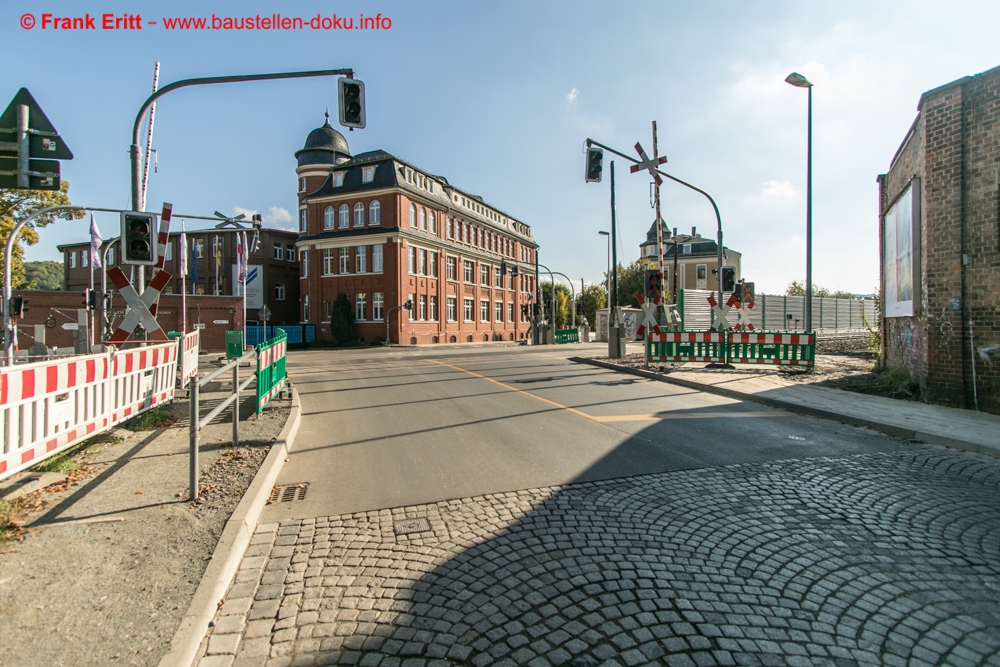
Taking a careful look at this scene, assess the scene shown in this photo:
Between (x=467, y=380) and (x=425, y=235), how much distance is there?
34.6 m

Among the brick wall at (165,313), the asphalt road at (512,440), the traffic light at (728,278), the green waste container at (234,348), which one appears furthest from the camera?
the brick wall at (165,313)

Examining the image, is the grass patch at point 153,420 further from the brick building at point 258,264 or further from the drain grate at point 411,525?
the brick building at point 258,264

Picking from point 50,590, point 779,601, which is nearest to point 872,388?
point 779,601

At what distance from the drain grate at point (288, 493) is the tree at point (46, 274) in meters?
109

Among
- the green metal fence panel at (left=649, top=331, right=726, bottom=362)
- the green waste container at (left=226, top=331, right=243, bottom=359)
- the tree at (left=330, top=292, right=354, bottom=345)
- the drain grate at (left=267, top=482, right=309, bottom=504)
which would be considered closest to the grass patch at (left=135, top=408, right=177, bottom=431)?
the drain grate at (left=267, top=482, right=309, bottom=504)

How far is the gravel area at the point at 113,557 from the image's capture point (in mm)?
2688

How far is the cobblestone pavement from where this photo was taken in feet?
8.78

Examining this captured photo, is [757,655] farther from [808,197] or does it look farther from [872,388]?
[808,197]

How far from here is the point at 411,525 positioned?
4336 mm

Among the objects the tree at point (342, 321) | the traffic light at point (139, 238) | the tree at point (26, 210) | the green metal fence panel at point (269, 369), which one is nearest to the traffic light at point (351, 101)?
the traffic light at point (139, 238)

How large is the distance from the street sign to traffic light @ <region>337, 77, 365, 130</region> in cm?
464

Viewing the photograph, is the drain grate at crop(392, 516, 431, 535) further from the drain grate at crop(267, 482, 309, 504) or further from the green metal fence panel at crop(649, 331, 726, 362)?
the green metal fence panel at crop(649, 331, 726, 362)

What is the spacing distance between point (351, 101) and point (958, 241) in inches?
441

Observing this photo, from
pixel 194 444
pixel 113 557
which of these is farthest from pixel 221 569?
pixel 194 444
